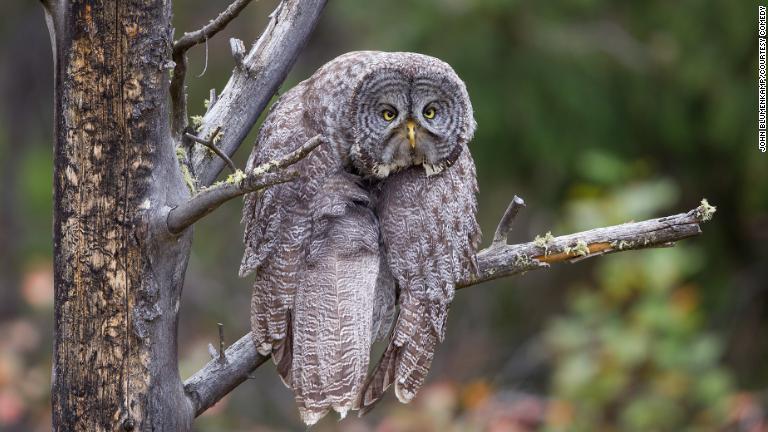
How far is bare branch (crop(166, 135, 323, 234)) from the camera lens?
2098 mm

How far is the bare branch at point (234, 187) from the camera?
→ 6.88 ft

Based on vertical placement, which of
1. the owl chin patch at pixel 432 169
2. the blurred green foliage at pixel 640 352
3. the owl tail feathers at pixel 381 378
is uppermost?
the owl chin patch at pixel 432 169

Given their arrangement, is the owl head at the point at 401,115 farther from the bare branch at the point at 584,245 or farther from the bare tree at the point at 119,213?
the bare tree at the point at 119,213

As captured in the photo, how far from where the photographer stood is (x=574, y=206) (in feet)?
15.4

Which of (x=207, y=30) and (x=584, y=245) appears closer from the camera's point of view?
(x=207, y=30)

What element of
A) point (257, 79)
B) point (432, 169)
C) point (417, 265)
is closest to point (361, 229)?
point (417, 265)

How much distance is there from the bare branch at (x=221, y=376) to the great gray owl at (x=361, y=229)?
54 mm

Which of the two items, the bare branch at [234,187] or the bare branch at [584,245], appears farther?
the bare branch at [584,245]

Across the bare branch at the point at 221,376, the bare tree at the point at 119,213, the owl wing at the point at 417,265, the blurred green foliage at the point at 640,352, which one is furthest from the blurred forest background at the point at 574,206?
the bare tree at the point at 119,213

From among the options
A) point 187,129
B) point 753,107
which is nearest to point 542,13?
point 753,107

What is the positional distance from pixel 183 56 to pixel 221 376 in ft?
2.87

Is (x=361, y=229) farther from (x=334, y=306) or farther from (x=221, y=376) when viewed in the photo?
(x=221, y=376)

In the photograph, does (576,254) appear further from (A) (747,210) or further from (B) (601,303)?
(A) (747,210)

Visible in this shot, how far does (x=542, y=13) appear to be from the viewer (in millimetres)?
5578
